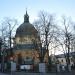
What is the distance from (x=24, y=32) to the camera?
78.7 m

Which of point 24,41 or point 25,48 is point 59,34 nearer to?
point 24,41

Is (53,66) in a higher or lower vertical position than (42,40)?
lower

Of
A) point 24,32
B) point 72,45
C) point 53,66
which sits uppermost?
point 24,32

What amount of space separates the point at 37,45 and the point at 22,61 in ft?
94.6

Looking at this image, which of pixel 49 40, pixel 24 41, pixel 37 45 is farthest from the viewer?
pixel 24 41

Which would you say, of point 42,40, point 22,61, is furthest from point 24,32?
point 42,40

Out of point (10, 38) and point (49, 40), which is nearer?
point (49, 40)

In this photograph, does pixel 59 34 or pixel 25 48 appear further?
pixel 25 48

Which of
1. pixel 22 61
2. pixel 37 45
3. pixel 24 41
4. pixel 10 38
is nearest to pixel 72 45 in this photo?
pixel 37 45

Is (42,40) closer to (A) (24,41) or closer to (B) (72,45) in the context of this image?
(B) (72,45)

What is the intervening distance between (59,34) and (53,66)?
685cm

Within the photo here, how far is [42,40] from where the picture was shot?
163ft

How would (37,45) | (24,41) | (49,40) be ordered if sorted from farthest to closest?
(24,41), (37,45), (49,40)

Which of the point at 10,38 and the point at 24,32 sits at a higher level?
the point at 24,32
